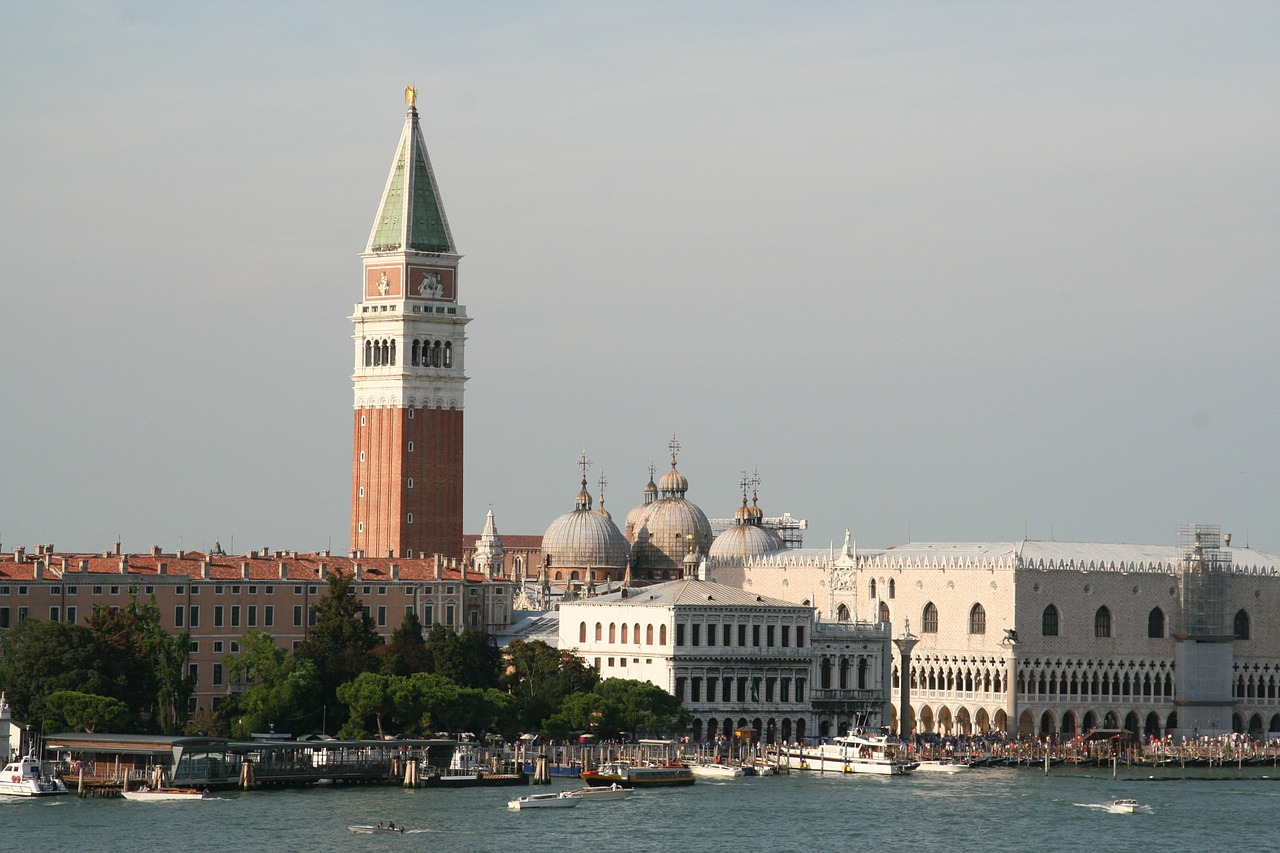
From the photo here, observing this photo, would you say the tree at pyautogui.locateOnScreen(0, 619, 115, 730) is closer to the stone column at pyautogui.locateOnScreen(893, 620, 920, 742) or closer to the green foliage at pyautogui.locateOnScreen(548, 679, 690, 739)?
the green foliage at pyautogui.locateOnScreen(548, 679, 690, 739)

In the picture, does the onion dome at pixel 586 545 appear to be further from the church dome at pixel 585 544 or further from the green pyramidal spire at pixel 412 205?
the green pyramidal spire at pixel 412 205

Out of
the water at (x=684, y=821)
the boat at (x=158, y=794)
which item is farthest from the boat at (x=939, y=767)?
the boat at (x=158, y=794)

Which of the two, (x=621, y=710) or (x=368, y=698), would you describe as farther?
(x=621, y=710)

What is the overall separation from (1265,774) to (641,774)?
2468cm

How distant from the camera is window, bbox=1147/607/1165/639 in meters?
111

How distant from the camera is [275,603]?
323 ft

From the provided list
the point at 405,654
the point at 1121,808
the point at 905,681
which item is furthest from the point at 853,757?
the point at 405,654

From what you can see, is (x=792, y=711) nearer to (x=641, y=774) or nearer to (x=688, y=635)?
(x=688, y=635)

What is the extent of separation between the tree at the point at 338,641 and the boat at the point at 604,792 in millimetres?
10007

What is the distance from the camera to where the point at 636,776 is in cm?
8744

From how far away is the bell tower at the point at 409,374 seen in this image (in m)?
115

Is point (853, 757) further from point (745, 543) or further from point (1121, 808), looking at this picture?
point (745, 543)

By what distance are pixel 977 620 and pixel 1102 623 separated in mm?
4790

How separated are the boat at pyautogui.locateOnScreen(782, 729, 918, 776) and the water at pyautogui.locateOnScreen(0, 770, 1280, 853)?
13.8 ft
